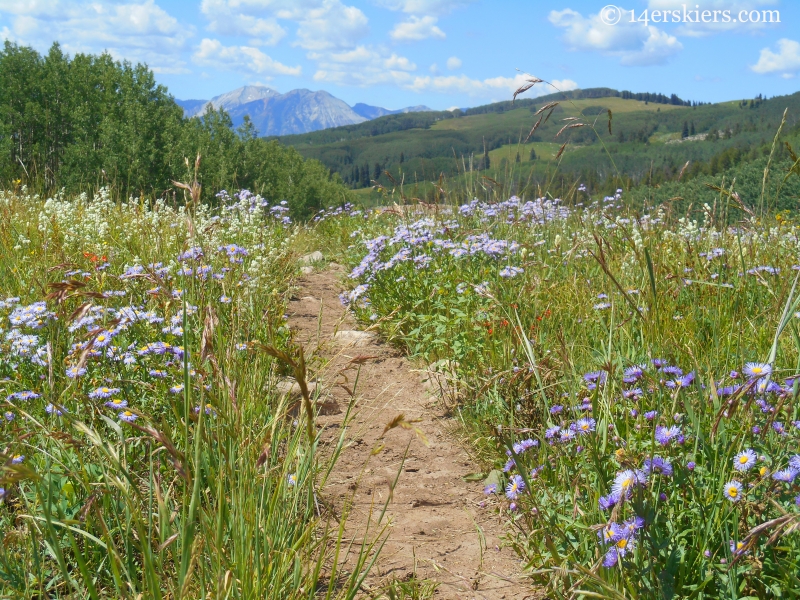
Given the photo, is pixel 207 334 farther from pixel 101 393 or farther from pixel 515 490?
pixel 515 490

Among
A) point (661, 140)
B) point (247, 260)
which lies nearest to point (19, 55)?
point (247, 260)

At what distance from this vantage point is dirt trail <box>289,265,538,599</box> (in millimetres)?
2217

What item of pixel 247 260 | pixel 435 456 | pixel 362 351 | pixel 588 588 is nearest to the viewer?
pixel 588 588

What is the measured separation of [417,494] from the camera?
9.51 ft

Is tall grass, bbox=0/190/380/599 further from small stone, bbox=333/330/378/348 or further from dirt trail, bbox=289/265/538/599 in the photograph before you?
small stone, bbox=333/330/378/348

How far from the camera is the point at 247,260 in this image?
5539mm

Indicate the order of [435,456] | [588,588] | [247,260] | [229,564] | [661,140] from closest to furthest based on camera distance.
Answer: [229,564] → [588,588] → [435,456] → [247,260] → [661,140]

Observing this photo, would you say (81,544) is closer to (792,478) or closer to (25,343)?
(25,343)

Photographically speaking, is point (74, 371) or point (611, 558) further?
point (74, 371)

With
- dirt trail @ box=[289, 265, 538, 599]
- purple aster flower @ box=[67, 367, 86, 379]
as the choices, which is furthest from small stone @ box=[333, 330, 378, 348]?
purple aster flower @ box=[67, 367, 86, 379]

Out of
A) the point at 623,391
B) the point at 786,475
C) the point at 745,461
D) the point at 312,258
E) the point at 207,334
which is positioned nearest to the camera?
the point at 207,334

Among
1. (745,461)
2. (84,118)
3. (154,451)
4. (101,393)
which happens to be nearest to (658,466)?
(745,461)

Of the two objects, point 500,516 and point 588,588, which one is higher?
point 588,588

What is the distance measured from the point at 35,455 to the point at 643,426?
7.44ft
